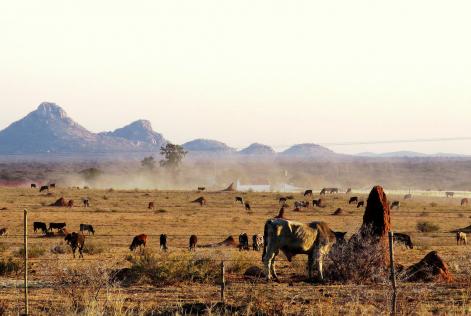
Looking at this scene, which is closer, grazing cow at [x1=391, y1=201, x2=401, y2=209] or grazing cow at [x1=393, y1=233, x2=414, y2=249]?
grazing cow at [x1=393, y1=233, x2=414, y2=249]

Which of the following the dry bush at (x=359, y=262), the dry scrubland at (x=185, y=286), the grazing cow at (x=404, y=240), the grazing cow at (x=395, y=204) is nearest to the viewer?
the dry scrubland at (x=185, y=286)

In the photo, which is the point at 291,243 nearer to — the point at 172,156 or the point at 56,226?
the point at 56,226

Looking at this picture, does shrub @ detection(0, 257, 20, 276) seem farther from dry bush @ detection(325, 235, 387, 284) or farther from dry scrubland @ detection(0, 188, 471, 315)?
dry bush @ detection(325, 235, 387, 284)

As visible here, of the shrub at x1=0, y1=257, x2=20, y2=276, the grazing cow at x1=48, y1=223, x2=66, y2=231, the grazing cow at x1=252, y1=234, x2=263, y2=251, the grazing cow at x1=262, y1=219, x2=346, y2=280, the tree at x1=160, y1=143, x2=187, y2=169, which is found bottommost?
the grazing cow at x1=252, y1=234, x2=263, y2=251

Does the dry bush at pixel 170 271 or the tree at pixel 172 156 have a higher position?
the tree at pixel 172 156

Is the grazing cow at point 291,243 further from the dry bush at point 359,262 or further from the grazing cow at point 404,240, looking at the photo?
the grazing cow at point 404,240

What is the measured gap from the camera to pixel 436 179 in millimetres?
153500

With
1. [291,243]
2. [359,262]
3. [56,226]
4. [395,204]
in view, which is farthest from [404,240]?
[395,204]

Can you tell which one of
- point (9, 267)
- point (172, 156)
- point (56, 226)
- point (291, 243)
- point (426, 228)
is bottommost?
point (426, 228)

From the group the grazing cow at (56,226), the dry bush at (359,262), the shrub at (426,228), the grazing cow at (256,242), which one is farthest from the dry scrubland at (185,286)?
the grazing cow at (256,242)

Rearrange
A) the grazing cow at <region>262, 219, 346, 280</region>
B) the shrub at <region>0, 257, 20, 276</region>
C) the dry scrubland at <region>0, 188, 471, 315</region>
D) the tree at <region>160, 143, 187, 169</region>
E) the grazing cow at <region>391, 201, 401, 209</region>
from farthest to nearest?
the tree at <region>160, 143, 187, 169</region> → the grazing cow at <region>391, 201, 401, 209</region> → the shrub at <region>0, 257, 20, 276</region> → the grazing cow at <region>262, 219, 346, 280</region> → the dry scrubland at <region>0, 188, 471, 315</region>

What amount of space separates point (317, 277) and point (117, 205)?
43.6m

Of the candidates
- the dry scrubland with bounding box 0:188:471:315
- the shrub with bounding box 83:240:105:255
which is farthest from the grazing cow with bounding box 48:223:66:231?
the shrub with bounding box 83:240:105:255

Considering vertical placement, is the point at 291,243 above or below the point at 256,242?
above
